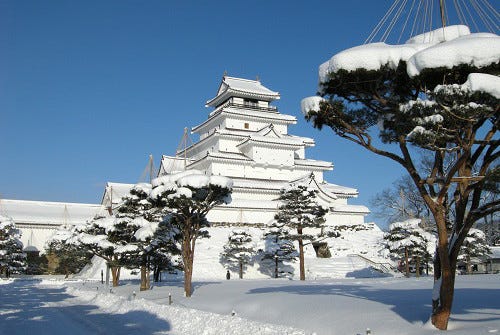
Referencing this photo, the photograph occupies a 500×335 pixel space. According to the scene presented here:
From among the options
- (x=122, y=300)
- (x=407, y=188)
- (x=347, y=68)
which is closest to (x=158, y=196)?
(x=122, y=300)

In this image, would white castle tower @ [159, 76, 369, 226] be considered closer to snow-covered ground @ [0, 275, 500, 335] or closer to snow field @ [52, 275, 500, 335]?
snow-covered ground @ [0, 275, 500, 335]

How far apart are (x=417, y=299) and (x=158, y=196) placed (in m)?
11.0

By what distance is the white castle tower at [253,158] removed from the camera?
181ft

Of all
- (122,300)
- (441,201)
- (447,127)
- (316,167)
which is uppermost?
(316,167)

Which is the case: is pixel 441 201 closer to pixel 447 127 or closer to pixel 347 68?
pixel 447 127

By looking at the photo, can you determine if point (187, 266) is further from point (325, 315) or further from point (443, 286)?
point (443, 286)

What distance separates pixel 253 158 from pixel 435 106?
50.9 m

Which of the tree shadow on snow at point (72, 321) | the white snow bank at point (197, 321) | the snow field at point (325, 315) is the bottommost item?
the tree shadow on snow at point (72, 321)

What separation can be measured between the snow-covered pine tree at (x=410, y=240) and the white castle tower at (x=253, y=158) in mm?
17028

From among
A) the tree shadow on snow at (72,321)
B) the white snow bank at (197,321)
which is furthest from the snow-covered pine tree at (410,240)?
the tree shadow on snow at (72,321)

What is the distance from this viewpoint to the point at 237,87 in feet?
217

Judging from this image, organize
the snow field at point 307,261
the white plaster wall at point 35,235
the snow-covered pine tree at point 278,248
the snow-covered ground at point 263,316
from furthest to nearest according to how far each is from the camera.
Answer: the white plaster wall at point 35,235 → the snow field at point 307,261 → the snow-covered pine tree at point 278,248 → the snow-covered ground at point 263,316

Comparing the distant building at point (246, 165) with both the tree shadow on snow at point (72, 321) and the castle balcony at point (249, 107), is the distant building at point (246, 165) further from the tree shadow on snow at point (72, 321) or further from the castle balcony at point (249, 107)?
the tree shadow on snow at point (72, 321)

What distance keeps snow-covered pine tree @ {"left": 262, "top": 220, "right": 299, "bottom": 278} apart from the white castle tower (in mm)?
11134
